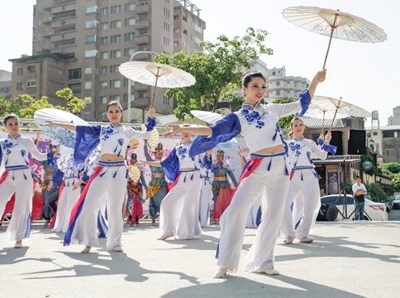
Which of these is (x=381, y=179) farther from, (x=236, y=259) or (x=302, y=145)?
(x=236, y=259)

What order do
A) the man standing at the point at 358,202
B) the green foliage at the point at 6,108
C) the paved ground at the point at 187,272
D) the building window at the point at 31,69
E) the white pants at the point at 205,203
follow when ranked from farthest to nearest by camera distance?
the building window at the point at 31,69, the green foliage at the point at 6,108, the man standing at the point at 358,202, the white pants at the point at 205,203, the paved ground at the point at 187,272

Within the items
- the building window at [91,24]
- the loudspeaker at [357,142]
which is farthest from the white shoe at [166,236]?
the building window at [91,24]

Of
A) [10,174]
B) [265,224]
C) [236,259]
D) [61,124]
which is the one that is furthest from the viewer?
[10,174]

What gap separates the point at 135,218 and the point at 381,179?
57.9 meters

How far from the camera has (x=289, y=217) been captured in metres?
8.68

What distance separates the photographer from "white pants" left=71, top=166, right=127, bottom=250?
7449mm

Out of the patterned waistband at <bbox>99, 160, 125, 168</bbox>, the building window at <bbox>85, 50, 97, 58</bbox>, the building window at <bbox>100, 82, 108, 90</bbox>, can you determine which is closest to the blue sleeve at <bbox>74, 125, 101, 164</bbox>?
the patterned waistband at <bbox>99, 160, 125, 168</bbox>

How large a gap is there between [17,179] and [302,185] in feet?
15.1

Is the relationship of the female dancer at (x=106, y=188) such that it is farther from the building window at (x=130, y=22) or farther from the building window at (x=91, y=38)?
the building window at (x=91, y=38)

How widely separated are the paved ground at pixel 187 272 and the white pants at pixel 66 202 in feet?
11.3

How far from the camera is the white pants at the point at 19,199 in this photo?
8.33 metres

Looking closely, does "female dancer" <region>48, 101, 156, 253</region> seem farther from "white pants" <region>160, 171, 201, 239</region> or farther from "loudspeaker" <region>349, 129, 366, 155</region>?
"loudspeaker" <region>349, 129, 366, 155</region>

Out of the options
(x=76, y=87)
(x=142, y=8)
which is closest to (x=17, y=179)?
(x=142, y=8)

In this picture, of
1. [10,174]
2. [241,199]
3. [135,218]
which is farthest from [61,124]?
[135,218]
